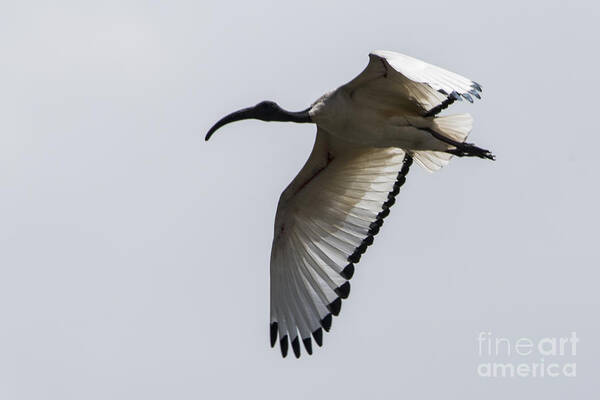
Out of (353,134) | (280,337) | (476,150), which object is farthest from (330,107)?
(280,337)

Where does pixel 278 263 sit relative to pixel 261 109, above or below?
below

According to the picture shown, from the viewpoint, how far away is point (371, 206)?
12.8 m

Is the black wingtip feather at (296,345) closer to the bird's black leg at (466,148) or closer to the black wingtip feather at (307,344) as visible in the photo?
the black wingtip feather at (307,344)

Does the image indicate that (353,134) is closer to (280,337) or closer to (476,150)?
(476,150)

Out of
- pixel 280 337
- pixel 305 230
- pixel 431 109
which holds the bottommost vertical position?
pixel 280 337

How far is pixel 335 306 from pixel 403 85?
74.2 inches

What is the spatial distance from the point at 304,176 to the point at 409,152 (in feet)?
2.86

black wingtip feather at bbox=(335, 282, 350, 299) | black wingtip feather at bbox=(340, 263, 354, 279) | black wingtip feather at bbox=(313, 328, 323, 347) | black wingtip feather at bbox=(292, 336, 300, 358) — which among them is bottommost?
black wingtip feather at bbox=(292, 336, 300, 358)

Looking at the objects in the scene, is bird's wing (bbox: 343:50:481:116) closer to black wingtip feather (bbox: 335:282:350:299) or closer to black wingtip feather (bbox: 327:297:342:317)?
black wingtip feather (bbox: 335:282:350:299)

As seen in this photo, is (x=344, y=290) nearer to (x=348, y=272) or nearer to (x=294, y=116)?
(x=348, y=272)

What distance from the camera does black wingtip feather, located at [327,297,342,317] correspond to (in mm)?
12352

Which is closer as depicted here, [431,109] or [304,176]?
A: [431,109]

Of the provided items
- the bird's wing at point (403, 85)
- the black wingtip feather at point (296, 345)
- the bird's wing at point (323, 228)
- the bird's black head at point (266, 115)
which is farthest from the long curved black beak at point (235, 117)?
the black wingtip feather at point (296, 345)

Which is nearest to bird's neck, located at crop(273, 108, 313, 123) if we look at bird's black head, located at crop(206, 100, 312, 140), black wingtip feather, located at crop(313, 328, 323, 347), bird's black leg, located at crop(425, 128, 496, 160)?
bird's black head, located at crop(206, 100, 312, 140)
